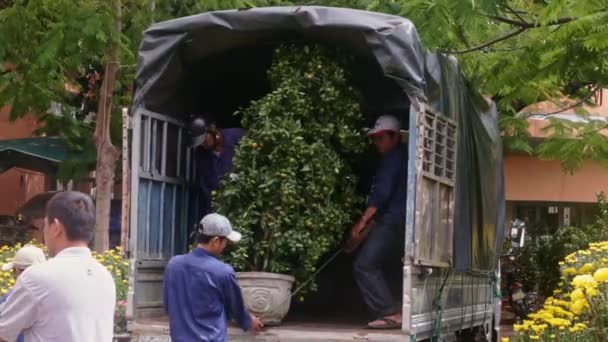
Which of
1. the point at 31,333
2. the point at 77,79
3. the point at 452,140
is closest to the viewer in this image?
the point at 31,333

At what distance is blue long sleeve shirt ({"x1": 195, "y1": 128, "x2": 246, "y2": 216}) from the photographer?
7.97 m

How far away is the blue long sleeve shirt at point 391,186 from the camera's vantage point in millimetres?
A: 7578

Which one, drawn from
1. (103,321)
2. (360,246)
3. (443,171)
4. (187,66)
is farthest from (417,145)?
(103,321)

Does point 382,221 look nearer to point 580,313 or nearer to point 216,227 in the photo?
point 216,227

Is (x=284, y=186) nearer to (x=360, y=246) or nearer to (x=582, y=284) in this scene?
(x=360, y=246)

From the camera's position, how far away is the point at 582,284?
16.3 feet

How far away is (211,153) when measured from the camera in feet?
26.3

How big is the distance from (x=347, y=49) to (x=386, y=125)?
0.65 metres

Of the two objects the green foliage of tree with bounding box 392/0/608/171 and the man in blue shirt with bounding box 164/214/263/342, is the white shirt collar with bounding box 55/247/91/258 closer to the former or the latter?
the man in blue shirt with bounding box 164/214/263/342

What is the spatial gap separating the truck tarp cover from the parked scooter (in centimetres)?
717

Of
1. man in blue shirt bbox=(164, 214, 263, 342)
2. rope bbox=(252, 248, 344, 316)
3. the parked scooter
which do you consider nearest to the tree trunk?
rope bbox=(252, 248, 344, 316)

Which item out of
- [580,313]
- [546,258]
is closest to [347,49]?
[580,313]

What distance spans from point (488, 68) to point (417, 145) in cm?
158

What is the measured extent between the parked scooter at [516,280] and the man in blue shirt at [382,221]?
8079 mm
